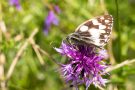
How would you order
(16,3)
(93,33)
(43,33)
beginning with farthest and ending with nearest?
1. (43,33)
2. (16,3)
3. (93,33)

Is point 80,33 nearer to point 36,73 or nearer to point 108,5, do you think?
point 36,73

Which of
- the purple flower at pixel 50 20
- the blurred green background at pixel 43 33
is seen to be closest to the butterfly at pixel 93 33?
the blurred green background at pixel 43 33

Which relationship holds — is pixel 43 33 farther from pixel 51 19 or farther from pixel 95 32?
pixel 95 32

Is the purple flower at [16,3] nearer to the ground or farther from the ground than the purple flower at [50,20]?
farther from the ground

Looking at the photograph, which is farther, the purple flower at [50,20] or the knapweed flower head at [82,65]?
the purple flower at [50,20]

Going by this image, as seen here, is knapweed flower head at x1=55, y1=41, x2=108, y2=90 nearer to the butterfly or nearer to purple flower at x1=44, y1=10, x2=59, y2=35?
the butterfly

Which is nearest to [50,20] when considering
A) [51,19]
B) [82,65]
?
[51,19]

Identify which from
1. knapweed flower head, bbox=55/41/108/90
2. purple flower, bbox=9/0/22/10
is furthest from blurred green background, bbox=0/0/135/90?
knapweed flower head, bbox=55/41/108/90

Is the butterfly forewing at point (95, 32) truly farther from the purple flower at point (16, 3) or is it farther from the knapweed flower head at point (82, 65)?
the purple flower at point (16, 3)
